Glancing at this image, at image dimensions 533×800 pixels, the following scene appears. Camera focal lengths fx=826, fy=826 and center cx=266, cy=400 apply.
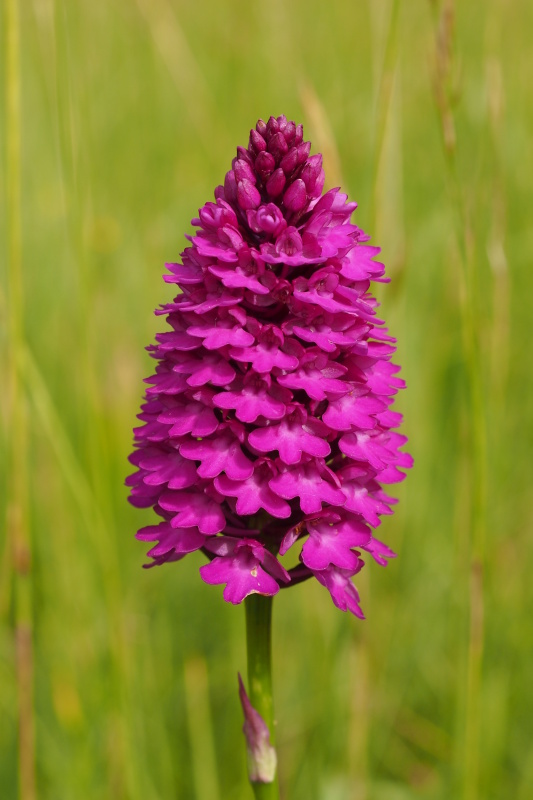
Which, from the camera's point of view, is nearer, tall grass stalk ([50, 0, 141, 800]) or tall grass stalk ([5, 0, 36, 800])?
tall grass stalk ([5, 0, 36, 800])

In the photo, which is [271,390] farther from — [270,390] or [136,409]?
[136,409]

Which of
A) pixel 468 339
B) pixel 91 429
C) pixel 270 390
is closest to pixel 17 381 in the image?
pixel 91 429

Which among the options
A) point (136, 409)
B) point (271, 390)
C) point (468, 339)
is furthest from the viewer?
point (136, 409)

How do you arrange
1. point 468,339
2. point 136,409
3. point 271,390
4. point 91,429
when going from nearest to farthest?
point 271,390
point 468,339
point 91,429
point 136,409

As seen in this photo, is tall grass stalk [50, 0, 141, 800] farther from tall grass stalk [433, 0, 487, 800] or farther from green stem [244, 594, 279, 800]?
tall grass stalk [433, 0, 487, 800]

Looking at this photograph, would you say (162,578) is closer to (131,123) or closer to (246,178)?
(246,178)

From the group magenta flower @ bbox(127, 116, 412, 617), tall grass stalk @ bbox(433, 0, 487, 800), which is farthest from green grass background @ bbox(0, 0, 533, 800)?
magenta flower @ bbox(127, 116, 412, 617)

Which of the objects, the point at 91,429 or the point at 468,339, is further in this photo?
the point at 91,429

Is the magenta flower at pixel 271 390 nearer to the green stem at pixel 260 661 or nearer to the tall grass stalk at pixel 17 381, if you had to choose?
the green stem at pixel 260 661
